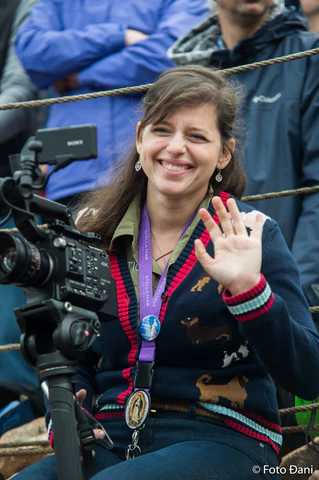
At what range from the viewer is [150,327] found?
93.3 inches

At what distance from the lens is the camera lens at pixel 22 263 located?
192cm

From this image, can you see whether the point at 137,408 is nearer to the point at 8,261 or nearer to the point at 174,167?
the point at 8,261

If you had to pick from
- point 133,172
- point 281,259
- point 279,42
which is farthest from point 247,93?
point 281,259

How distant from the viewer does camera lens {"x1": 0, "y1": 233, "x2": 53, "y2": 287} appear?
6.31 feet

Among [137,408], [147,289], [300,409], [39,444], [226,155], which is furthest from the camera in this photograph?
[39,444]

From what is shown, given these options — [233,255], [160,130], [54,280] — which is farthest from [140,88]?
[54,280]

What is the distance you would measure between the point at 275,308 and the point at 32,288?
621 mm

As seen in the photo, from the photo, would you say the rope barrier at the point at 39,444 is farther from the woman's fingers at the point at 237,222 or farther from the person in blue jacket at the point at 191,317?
the woman's fingers at the point at 237,222

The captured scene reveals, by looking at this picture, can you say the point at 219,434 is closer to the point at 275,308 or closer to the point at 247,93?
the point at 275,308

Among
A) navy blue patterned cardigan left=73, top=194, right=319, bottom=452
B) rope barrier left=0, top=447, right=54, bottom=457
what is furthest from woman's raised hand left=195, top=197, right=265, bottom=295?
rope barrier left=0, top=447, right=54, bottom=457

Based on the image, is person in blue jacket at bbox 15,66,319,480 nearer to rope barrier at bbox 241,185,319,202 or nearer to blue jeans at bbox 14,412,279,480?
blue jeans at bbox 14,412,279,480

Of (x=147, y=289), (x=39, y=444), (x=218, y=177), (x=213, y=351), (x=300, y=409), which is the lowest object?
(x=39, y=444)

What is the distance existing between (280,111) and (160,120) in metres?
0.99

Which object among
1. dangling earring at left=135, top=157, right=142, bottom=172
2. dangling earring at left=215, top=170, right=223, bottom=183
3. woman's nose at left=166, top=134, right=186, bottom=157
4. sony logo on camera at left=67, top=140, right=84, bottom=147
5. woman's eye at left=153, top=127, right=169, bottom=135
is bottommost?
dangling earring at left=215, top=170, right=223, bottom=183
